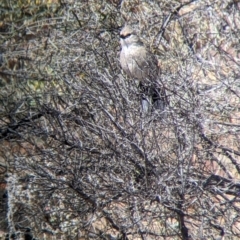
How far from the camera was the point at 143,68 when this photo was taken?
762 centimetres

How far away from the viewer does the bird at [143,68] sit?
6109mm

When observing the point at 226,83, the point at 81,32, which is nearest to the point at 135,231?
the point at 226,83

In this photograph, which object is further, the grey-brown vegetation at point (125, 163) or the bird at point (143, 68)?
the bird at point (143, 68)

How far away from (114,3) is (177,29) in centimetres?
82

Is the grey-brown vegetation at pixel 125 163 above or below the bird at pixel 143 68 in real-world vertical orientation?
below

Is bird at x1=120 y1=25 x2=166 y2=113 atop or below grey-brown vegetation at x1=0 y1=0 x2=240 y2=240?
atop

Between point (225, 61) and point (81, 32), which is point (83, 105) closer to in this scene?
point (225, 61)

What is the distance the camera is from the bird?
6.11 metres

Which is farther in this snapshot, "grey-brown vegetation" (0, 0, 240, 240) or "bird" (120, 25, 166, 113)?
"bird" (120, 25, 166, 113)

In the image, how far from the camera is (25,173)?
6293 millimetres

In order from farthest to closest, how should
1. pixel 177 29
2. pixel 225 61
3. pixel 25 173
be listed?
1. pixel 177 29
2. pixel 225 61
3. pixel 25 173

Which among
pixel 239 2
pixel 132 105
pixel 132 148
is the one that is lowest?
pixel 132 148

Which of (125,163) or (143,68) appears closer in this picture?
(125,163)

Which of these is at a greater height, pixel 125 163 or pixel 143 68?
pixel 143 68
